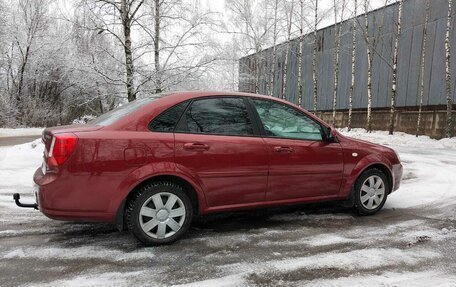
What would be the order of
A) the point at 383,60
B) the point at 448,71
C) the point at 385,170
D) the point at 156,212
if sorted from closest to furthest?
the point at 156,212, the point at 385,170, the point at 448,71, the point at 383,60

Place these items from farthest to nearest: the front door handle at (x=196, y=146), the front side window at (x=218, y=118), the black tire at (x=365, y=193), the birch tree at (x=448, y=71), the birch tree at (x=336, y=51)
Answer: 1. the birch tree at (x=336, y=51)
2. the birch tree at (x=448, y=71)
3. the black tire at (x=365, y=193)
4. the front side window at (x=218, y=118)
5. the front door handle at (x=196, y=146)

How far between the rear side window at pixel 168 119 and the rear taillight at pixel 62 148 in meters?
0.74

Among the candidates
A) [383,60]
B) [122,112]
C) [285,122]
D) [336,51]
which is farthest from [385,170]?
[336,51]

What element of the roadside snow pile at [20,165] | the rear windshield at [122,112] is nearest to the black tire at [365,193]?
the rear windshield at [122,112]

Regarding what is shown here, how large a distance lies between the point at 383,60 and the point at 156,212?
22.5 metres

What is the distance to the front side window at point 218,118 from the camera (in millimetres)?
4168

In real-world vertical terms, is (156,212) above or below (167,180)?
below

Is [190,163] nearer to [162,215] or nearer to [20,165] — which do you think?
[162,215]

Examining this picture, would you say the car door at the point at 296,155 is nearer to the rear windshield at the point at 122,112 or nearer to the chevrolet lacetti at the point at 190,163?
the chevrolet lacetti at the point at 190,163

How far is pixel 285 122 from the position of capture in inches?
186

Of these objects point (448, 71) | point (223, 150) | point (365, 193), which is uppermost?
point (448, 71)

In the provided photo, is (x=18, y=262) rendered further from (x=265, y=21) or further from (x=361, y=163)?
(x=265, y=21)

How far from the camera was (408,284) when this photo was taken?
3.11 metres

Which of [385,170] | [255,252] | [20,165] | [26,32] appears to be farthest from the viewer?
[26,32]
